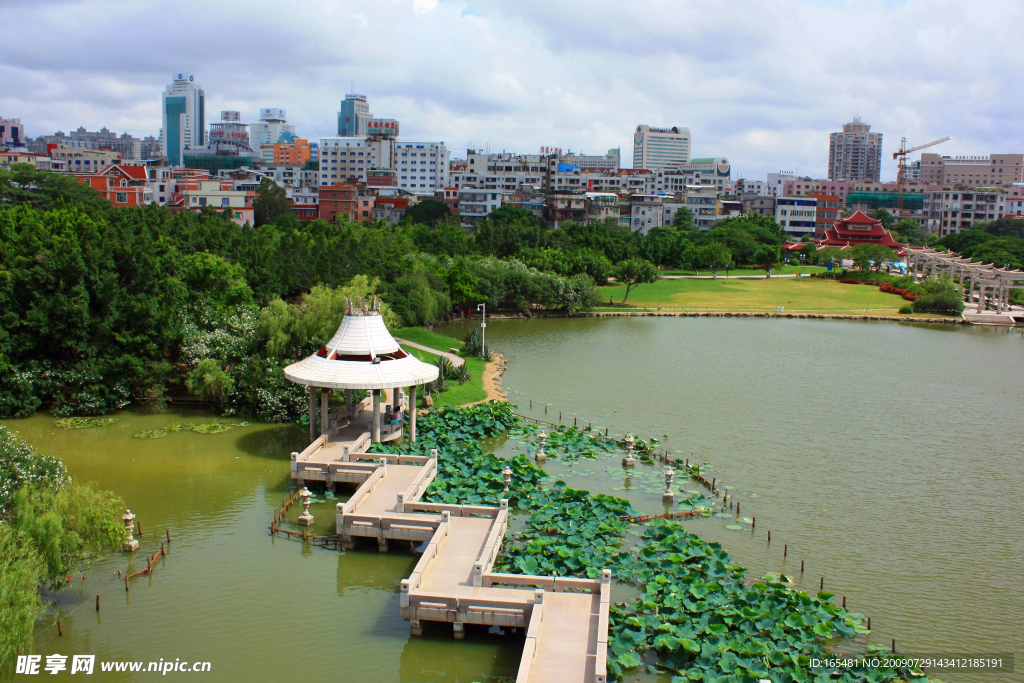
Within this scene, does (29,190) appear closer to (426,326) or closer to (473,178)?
(426,326)

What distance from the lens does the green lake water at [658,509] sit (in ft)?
49.3

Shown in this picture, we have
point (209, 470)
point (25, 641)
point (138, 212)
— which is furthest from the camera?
point (138, 212)

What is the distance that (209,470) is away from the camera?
23.3m

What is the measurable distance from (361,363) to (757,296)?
49.2 m

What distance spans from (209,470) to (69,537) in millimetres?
8521

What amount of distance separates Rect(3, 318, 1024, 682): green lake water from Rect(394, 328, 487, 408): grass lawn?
1.61 metres

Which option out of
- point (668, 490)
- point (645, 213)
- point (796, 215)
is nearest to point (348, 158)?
point (645, 213)

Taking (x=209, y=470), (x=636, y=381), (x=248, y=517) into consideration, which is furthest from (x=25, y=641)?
(x=636, y=381)

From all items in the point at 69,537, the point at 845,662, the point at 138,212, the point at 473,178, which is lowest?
the point at 845,662

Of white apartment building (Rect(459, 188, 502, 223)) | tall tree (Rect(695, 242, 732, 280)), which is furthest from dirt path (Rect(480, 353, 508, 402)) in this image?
white apartment building (Rect(459, 188, 502, 223))

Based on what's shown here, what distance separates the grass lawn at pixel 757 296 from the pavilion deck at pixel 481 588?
41.2 meters

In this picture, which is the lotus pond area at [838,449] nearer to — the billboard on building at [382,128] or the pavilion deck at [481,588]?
the pavilion deck at [481,588]

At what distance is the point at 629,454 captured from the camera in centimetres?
2508

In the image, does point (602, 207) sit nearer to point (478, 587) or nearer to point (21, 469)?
point (478, 587)
